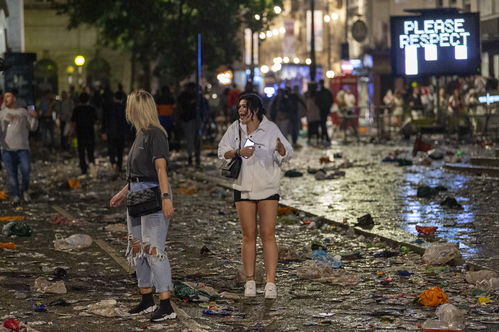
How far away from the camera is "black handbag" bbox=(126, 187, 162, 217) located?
9.08 m

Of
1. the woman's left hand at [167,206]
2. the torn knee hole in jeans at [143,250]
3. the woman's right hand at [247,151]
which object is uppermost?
the woman's right hand at [247,151]

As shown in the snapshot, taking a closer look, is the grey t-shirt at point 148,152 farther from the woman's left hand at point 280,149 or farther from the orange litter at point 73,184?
the orange litter at point 73,184

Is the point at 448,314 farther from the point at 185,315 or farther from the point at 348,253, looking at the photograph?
the point at 348,253

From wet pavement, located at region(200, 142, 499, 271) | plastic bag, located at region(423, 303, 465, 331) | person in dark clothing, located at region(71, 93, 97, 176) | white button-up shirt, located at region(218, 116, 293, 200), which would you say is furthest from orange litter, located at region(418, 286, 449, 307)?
person in dark clothing, located at region(71, 93, 97, 176)

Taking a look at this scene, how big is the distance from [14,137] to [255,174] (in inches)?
404

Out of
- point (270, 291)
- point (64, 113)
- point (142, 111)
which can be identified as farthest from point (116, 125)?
point (142, 111)

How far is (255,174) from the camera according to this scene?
10.2 m

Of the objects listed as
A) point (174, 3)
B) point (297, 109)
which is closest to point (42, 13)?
point (174, 3)

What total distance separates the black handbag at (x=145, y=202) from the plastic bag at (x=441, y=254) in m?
3.85

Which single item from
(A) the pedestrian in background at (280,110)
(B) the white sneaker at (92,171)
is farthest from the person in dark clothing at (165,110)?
(B) the white sneaker at (92,171)

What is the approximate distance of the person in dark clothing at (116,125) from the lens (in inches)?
1044

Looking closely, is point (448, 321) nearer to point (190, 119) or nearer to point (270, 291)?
point (270, 291)

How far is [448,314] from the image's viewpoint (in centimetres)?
861

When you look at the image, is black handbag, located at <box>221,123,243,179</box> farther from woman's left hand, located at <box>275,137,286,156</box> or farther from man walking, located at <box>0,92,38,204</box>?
man walking, located at <box>0,92,38,204</box>
